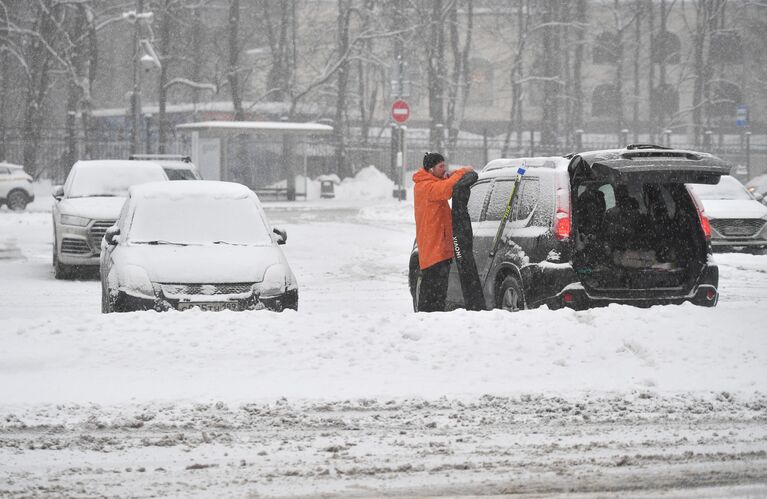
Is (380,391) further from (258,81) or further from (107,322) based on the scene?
(258,81)

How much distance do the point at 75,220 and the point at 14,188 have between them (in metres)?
19.4

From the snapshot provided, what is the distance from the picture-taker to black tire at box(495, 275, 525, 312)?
10.3 metres

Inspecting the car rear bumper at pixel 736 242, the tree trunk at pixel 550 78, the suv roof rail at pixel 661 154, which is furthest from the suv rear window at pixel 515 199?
the tree trunk at pixel 550 78

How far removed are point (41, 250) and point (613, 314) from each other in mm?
14513

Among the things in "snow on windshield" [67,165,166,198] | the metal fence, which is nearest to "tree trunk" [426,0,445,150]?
the metal fence

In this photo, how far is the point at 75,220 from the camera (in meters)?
17.3

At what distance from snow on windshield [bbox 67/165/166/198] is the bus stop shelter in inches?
714

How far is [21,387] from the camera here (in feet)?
26.2

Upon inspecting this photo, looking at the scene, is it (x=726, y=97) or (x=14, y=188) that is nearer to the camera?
(x=14, y=188)

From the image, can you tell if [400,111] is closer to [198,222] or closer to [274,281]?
[198,222]

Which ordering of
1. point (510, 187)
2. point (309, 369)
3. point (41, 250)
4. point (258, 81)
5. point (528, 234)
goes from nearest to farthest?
point (309, 369) → point (528, 234) → point (510, 187) → point (41, 250) → point (258, 81)

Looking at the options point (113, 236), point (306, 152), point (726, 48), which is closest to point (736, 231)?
point (113, 236)

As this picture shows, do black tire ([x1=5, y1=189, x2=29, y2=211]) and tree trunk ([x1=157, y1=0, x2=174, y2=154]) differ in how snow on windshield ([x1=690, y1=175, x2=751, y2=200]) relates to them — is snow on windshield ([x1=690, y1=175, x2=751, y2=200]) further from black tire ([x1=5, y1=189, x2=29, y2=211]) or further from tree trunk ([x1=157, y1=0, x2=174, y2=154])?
tree trunk ([x1=157, y1=0, x2=174, y2=154])

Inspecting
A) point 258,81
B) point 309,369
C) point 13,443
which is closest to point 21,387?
point 13,443
